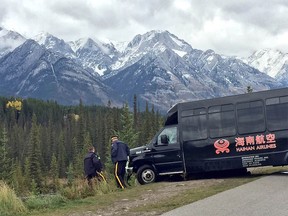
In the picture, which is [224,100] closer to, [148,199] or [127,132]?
[148,199]

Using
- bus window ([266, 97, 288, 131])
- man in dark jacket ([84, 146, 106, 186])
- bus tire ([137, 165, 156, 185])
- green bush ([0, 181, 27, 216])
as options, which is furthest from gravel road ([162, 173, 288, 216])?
man in dark jacket ([84, 146, 106, 186])

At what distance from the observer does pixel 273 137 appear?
16.3 meters

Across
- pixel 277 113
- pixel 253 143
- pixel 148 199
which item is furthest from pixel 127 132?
pixel 148 199

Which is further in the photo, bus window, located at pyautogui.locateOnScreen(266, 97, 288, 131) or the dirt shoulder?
bus window, located at pyautogui.locateOnScreen(266, 97, 288, 131)

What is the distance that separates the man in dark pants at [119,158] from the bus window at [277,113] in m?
5.01

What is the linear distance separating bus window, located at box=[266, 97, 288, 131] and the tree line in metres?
38.4

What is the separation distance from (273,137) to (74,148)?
355ft

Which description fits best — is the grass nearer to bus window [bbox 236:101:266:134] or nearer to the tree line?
bus window [bbox 236:101:266:134]

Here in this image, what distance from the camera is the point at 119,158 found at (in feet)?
54.4

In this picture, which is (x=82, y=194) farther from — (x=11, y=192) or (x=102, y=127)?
(x=102, y=127)

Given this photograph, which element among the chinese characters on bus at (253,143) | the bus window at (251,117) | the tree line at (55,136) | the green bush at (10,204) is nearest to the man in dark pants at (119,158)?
the chinese characters on bus at (253,143)

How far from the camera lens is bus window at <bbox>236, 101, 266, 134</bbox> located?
16547 millimetres

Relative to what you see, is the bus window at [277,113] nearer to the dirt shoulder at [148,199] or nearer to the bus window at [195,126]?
the bus window at [195,126]

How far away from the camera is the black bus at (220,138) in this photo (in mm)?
16422
